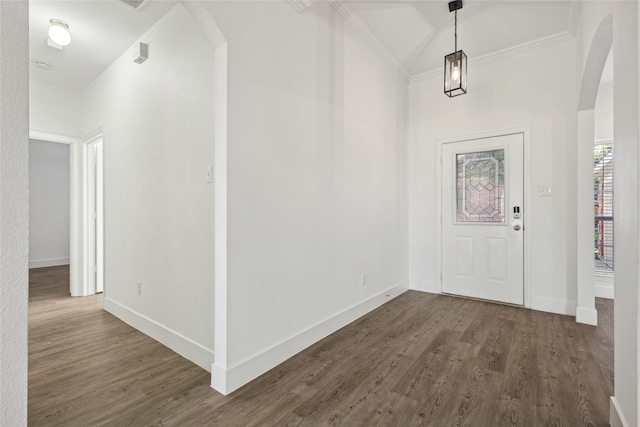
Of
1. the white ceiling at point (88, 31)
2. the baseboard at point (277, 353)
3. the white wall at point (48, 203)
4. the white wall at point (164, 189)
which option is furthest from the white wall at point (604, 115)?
the white wall at point (48, 203)

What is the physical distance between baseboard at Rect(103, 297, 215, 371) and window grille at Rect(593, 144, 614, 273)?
498cm

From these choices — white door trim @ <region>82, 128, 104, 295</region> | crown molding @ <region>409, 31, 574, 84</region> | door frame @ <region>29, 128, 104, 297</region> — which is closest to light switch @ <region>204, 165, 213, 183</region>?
white door trim @ <region>82, 128, 104, 295</region>

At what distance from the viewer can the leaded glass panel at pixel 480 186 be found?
12.2 ft

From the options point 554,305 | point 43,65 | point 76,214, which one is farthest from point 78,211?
point 554,305

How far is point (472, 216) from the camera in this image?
391 cm

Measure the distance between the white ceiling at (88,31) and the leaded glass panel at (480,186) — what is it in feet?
11.7

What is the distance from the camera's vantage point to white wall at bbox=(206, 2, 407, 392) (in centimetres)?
203

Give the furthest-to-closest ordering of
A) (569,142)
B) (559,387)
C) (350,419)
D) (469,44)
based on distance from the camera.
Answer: (469,44), (569,142), (559,387), (350,419)

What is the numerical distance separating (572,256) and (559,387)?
74.8 inches

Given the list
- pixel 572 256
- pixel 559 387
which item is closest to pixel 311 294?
pixel 559 387

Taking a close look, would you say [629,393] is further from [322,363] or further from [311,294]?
[311,294]

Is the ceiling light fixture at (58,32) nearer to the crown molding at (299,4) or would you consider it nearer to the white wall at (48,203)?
the crown molding at (299,4)

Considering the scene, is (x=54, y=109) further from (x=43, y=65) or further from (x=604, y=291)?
(x=604, y=291)

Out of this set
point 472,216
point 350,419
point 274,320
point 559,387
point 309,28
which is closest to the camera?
point 350,419
